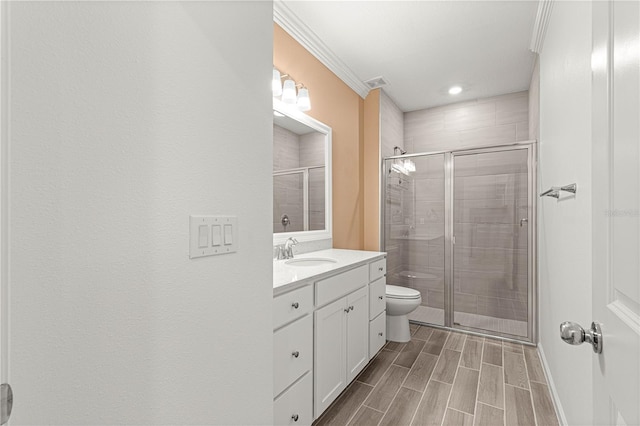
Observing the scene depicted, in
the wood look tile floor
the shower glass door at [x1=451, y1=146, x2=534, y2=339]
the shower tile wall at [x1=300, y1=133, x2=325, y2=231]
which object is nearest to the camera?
the wood look tile floor

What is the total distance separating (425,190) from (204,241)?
2828mm

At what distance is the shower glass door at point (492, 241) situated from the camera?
2742mm

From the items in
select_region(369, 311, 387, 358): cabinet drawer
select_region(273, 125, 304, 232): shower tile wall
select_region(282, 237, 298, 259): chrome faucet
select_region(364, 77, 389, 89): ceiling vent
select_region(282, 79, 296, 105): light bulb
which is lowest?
select_region(369, 311, 387, 358): cabinet drawer

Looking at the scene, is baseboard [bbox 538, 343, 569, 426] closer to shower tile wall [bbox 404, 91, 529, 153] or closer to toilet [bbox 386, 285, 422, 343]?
toilet [bbox 386, 285, 422, 343]

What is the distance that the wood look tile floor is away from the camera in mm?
1657

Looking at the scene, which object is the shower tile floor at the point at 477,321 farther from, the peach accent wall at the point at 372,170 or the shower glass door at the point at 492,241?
the peach accent wall at the point at 372,170

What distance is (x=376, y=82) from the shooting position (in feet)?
9.76

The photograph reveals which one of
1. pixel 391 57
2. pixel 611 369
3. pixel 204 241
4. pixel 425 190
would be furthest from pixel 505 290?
pixel 204 241

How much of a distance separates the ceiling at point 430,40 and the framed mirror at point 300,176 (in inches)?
25.2

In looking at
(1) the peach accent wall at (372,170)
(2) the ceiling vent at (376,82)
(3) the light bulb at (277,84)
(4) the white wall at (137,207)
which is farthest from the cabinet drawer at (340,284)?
(2) the ceiling vent at (376,82)

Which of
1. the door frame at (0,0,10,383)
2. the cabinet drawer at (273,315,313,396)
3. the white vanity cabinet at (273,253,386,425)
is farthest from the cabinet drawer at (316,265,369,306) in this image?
the door frame at (0,0,10,383)

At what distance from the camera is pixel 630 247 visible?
1.50 ft

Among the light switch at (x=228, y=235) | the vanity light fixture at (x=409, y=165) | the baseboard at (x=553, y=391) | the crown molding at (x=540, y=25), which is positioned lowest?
the baseboard at (x=553, y=391)

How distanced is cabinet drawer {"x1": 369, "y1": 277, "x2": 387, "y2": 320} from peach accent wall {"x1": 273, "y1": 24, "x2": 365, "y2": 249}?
2.04 feet
